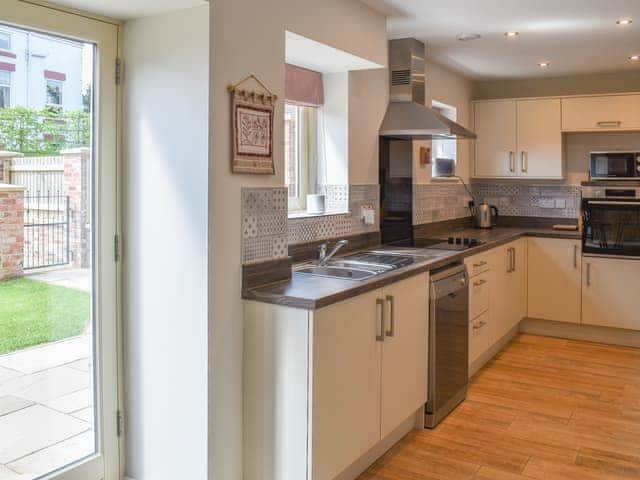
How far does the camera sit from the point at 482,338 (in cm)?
436

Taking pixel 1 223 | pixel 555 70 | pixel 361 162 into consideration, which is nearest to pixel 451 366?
pixel 361 162

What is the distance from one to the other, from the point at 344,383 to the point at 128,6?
1732mm

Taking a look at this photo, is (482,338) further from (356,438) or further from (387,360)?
(356,438)

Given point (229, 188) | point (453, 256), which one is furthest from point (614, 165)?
point (229, 188)

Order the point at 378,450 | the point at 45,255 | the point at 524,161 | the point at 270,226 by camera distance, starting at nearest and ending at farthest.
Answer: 1. the point at 45,255
2. the point at 270,226
3. the point at 378,450
4. the point at 524,161

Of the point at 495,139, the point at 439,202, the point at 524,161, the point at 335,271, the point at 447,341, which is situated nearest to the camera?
the point at 335,271

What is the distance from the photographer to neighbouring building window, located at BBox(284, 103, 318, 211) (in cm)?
380

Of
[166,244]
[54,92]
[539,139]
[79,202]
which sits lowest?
[166,244]

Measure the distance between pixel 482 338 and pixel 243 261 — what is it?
2346mm

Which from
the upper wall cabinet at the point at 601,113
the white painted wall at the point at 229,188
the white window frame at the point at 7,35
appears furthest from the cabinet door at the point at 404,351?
the upper wall cabinet at the point at 601,113

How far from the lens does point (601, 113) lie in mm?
5551

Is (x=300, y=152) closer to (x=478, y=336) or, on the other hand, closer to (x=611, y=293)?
(x=478, y=336)

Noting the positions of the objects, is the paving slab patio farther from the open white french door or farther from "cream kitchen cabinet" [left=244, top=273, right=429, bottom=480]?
"cream kitchen cabinet" [left=244, top=273, right=429, bottom=480]

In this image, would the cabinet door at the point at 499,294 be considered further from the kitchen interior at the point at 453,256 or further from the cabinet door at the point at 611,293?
the cabinet door at the point at 611,293
